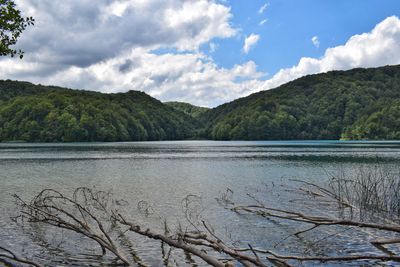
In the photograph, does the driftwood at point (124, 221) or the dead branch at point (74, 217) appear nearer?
the dead branch at point (74, 217)

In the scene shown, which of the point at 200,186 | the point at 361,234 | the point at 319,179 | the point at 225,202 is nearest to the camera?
the point at 361,234

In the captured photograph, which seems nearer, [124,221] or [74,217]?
[74,217]

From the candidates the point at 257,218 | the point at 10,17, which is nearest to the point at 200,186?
the point at 257,218

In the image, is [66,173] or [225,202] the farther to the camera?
[66,173]

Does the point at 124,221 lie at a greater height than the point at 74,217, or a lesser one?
lesser

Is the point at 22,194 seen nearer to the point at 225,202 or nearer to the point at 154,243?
the point at 225,202

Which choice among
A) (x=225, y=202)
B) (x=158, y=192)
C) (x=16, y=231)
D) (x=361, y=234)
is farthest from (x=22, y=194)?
(x=361, y=234)

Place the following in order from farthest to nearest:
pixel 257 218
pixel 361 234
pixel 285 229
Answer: pixel 257 218, pixel 285 229, pixel 361 234

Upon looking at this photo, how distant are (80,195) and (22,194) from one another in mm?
4926

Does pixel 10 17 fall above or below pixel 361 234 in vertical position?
above

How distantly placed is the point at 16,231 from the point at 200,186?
21.2 meters

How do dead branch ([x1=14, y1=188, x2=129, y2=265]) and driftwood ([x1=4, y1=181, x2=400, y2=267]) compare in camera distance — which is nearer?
dead branch ([x1=14, y1=188, x2=129, y2=265])

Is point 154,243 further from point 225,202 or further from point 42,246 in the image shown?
point 225,202

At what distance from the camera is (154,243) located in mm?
17031
